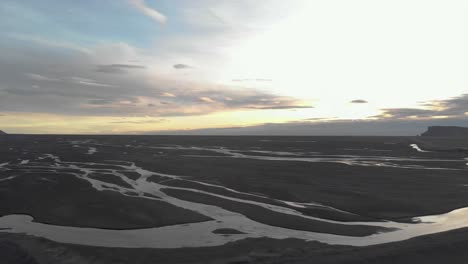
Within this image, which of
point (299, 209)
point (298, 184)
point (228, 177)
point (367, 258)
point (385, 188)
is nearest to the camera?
point (367, 258)

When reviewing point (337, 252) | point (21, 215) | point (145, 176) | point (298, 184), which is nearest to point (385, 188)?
point (298, 184)

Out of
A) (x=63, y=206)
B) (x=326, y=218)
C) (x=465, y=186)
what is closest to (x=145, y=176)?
(x=63, y=206)

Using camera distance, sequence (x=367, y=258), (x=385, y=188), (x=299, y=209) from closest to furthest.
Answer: (x=367, y=258)
(x=299, y=209)
(x=385, y=188)

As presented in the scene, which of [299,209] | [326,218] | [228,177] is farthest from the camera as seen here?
[228,177]

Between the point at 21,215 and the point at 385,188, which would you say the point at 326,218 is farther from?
the point at 21,215

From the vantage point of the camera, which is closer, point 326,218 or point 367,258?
point 367,258

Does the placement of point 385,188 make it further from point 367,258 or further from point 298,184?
point 367,258

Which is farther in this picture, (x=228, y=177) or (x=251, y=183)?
(x=228, y=177)

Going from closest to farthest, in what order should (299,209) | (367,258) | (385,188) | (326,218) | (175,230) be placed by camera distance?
1. (367,258)
2. (175,230)
3. (326,218)
4. (299,209)
5. (385,188)
